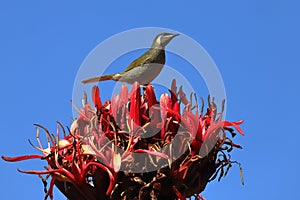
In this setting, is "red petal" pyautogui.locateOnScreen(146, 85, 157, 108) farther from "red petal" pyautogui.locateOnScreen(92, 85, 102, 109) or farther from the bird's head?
the bird's head

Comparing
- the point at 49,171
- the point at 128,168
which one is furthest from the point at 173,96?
the point at 49,171

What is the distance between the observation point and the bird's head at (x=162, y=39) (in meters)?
8.82

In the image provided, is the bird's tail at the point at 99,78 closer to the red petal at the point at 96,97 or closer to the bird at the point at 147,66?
the bird at the point at 147,66

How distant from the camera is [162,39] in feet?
29.3

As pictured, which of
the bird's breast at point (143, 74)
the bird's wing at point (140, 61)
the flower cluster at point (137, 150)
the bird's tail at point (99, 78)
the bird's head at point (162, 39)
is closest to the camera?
the flower cluster at point (137, 150)

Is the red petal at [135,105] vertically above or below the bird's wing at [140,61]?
below

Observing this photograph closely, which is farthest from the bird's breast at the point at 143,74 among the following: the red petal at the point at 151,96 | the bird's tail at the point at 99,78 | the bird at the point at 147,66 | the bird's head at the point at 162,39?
the red petal at the point at 151,96

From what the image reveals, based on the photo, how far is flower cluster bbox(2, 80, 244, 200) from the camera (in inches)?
254

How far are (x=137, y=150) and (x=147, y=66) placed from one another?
2203mm

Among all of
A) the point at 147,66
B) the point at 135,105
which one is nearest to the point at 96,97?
the point at 135,105

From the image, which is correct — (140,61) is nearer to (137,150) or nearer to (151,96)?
(151,96)

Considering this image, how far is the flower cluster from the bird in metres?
1.10

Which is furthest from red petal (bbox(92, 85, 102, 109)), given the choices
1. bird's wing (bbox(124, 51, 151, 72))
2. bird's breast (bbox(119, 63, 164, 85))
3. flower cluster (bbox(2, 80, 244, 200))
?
bird's wing (bbox(124, 51, 151, 72))

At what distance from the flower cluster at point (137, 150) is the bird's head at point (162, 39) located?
189 centimetres
